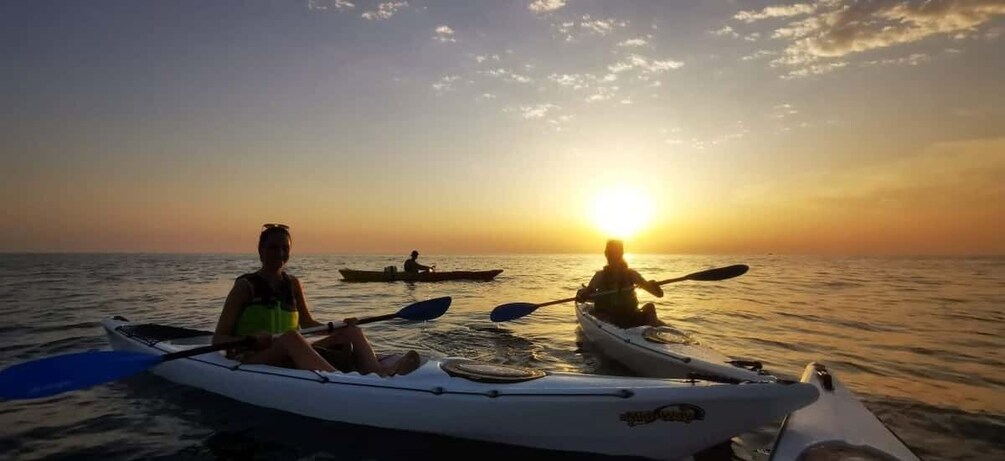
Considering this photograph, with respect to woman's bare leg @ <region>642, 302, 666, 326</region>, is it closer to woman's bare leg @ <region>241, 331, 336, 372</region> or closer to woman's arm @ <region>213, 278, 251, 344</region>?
woman's bare leg @ <region>241, 331, 336, 372</region>

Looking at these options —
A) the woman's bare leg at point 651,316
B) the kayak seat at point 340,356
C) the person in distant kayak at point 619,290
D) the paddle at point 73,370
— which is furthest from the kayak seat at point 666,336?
the paddle at point 73,370

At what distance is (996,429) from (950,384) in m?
1.82

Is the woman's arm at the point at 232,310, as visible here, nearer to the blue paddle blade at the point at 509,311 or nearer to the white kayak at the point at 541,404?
the white kayak at the point at 541,404

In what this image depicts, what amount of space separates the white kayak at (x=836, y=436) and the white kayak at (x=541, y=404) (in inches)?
9.5

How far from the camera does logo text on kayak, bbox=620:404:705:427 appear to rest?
141 inches

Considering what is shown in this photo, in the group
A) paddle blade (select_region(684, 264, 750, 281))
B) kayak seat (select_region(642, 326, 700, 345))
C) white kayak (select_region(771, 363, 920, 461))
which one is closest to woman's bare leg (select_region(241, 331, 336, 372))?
white kayak (select_region(771, 363, 920, 461))

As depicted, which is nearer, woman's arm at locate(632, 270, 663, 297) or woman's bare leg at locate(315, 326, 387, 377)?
woman's bare leg at locate(315, 326, 387, 377)

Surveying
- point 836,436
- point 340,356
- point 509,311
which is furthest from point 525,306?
point 836,436

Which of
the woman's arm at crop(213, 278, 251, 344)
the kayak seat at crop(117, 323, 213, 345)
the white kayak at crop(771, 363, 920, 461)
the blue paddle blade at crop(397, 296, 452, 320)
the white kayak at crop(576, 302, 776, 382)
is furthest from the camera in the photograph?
the blue paddle blade at crop(397, 296, 452, 320)

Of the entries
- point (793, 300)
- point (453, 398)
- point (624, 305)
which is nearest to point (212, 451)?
point (453, 398)

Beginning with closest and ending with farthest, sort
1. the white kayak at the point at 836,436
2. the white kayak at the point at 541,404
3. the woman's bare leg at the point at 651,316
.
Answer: the white kayak at the point at 836,436, the white kayak at the point at 541,404, the woman's bare leg at the point at 651,316

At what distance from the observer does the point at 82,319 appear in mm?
11680

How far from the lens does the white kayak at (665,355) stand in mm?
4929

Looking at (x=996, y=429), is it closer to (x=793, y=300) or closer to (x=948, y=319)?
(x=948, y=319)
